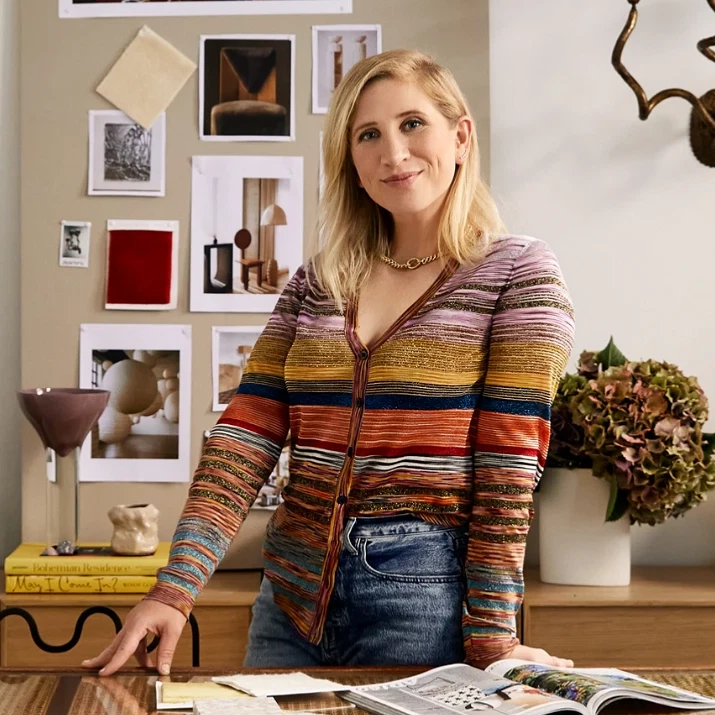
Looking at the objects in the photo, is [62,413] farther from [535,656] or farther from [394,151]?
[535,656]

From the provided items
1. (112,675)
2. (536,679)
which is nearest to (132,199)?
(112,675)

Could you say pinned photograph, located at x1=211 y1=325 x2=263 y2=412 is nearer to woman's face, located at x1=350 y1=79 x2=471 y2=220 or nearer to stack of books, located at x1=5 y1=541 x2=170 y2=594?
stack of books, located at x1=5 y1=541 x2=170 y2=594

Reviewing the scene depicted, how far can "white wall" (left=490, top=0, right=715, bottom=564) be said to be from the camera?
2232mm

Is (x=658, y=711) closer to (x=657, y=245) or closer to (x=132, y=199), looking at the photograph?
(x=657, y=245)

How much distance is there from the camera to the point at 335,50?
2.20m

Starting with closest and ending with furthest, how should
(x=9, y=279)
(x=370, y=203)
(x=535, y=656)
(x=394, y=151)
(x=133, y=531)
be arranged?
1. (x=535, y=656)
2. (x=394, y=151)
3. (x=370, y=203)
4. (x=133, y=531)
5. (x=9, y=279)

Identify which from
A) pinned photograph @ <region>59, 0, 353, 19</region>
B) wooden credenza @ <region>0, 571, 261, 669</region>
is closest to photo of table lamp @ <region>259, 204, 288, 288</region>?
pinned photograph @ <region>59, 0, 353, 19</region>

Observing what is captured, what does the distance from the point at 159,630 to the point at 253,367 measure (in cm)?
38

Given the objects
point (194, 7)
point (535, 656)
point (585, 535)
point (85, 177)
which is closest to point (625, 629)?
point (585, 535)

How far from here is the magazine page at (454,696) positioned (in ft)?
2.97

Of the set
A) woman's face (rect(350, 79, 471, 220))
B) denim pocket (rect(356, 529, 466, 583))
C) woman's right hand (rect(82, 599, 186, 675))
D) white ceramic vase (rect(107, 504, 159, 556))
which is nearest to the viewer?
woman's right hand (rect(82, 599, 186, 675))

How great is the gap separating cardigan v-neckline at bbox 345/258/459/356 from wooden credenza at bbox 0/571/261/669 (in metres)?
0.81

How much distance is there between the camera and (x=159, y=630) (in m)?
1.17

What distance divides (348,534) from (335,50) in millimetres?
1319
